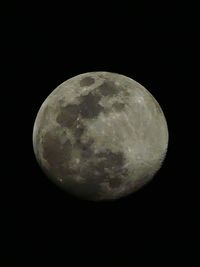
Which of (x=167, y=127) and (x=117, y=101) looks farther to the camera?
(x=167, y=127)

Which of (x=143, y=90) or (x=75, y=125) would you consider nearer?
(x=75, y=125)

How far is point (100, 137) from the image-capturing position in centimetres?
487

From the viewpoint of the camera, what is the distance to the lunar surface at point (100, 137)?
4887 mm

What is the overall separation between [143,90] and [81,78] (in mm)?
647

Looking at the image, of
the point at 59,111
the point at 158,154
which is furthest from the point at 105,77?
the point at 158,154

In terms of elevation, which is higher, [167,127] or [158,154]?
[167,127]

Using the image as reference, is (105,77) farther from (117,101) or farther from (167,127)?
(167,127)

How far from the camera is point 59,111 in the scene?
5.07 meters

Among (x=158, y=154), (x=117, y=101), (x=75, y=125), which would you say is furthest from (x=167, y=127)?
(x=75, y=125)

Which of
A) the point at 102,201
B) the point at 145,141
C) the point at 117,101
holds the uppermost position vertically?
the point at 117,101

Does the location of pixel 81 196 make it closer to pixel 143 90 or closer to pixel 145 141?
pixel 145 141

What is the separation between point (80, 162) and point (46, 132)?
49 centimetres

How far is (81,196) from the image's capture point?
518 centimetres

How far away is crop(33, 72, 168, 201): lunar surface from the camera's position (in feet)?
16.0
